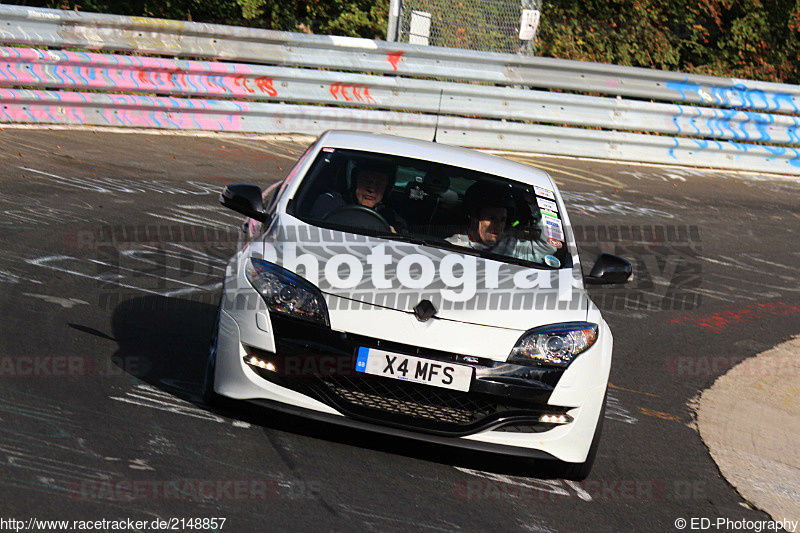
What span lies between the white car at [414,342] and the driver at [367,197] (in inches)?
8.6

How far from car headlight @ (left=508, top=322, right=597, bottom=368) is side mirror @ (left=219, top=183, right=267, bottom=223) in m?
1.71

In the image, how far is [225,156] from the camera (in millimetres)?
12633

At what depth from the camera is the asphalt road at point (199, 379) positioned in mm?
4344

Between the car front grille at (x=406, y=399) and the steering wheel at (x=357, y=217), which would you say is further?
the steering wheel at (x=357, y=217)

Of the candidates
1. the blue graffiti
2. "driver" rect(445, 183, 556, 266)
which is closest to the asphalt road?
"driver" rect(445, 183, 556, 266)

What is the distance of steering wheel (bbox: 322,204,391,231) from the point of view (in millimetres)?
5750

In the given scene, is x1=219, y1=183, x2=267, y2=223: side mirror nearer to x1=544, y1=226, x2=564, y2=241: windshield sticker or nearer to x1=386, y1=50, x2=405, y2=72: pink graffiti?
x1=544, y1=226, x2=564, y2=241: windshield sticker

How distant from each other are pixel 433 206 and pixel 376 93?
27.7 feet

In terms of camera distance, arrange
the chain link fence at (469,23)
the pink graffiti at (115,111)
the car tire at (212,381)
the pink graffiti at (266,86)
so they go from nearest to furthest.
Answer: the car tire at (212,381) < the pink graffiti at (115,111) < the pink graffiti at (266,86) < the chain link fence at (469,23)

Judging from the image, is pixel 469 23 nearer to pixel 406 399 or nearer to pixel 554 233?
pixel 554 233

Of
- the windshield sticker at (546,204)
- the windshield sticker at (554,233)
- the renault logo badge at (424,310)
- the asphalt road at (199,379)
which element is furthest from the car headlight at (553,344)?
the windshield sticker at (546,204)

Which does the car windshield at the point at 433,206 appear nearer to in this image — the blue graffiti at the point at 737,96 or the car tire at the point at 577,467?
the car tire at the point at 577,467

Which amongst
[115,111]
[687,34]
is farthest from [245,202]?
[687,34]

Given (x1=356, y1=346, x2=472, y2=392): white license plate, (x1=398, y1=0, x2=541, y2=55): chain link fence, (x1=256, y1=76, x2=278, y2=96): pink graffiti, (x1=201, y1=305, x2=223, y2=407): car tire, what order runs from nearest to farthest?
(x1=356, y1=346, x2=472, y2=392): white license plate → (x1=201, y1=305, x2=223, y2=407): car tire → (x1=256, y1=76, x2=278, y2=96): pink graffiti → (x1=398, y1=0, x2=541, y2=55): chain link fence
